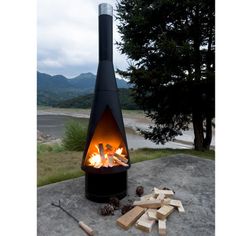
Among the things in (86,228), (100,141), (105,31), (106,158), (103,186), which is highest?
(105,31)

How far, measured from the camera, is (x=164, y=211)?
163cm

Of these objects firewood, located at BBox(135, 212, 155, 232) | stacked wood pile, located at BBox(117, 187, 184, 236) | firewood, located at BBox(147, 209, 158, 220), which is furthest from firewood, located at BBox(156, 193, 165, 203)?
firewood, located at BBox(135, 212, 155, 232)

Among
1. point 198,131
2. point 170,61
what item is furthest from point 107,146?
point 198,131

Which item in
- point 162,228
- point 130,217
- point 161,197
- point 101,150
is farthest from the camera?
point 101,150

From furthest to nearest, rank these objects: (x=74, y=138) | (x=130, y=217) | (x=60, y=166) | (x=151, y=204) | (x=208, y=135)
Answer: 1. (x=208, y=135)
2. (x=74, y=138)
3. (x=60, y=166)
4. (x=151, y=204)
5. (x=130, y=217)

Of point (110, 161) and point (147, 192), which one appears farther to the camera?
point (147, 192)

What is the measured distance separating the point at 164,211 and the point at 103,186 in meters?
0.58

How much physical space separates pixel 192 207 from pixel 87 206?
3.06ft

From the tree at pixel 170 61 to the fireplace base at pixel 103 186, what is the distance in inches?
91.1

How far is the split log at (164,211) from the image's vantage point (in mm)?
1590

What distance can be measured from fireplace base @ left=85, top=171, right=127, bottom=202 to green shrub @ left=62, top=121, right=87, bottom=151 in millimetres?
2395

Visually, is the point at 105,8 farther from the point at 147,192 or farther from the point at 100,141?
the point at 147,192

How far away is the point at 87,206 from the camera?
1.84m
